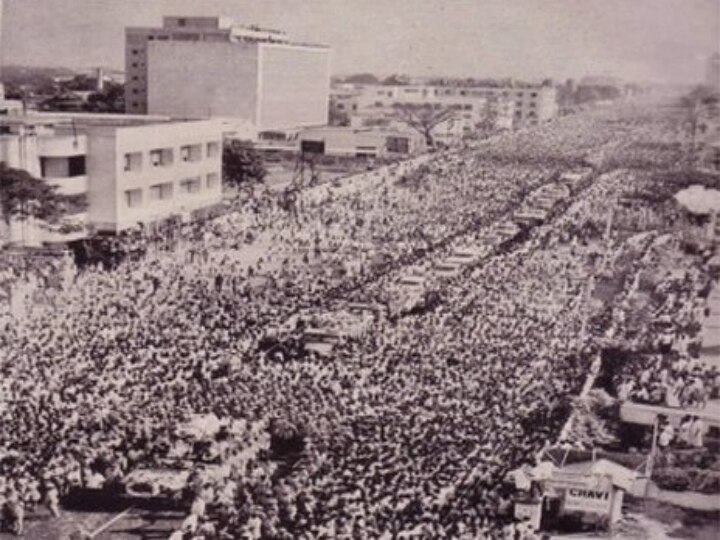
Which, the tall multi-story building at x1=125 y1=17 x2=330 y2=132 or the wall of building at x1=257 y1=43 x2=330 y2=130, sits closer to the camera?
the tall multi-story building at x1=125 y1=17 x2=330 y2=132

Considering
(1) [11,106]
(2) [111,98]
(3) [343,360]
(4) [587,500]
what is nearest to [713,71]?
(4) [587,500]

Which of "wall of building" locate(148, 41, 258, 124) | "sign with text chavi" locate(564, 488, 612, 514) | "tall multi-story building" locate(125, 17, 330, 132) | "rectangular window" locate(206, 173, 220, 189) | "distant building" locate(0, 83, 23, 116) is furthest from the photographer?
"distant building" locate(0, 83, 23, 116)

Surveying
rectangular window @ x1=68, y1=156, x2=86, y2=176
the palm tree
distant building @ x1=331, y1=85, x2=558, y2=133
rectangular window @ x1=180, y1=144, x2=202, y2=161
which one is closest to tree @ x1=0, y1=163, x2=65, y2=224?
the palm tree

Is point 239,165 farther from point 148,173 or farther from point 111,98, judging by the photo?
point 111,98

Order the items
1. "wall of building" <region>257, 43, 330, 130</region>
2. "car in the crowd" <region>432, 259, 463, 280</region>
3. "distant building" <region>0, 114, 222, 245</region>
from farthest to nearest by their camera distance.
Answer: "distant building" <region>0, 114, 222, 245</region>, "wall of building" <region>257, 43, 330, 130</region>, "car in the crowd" <region>432, 259, 463, 280</region>

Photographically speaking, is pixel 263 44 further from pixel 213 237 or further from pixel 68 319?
pixel 68 319

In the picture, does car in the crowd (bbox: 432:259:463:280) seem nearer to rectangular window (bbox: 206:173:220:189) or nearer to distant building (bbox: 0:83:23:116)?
rectangular window (bbox: 206:173:220:189)

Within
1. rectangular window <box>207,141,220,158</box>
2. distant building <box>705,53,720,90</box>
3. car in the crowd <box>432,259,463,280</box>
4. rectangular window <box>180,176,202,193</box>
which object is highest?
distant building <box>705,53,720,90</box>
